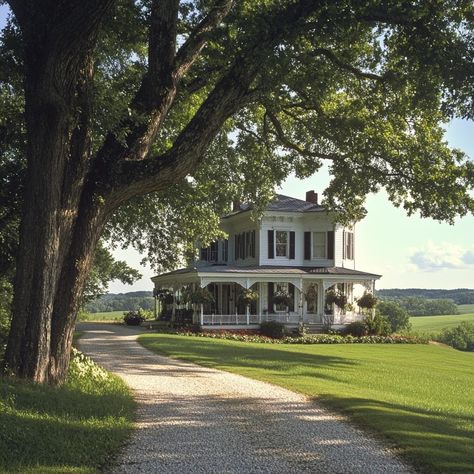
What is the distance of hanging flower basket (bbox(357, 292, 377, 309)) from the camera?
36562 mm

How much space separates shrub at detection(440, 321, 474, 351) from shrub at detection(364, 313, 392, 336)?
2068 centimetres

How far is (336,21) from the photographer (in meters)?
10.5

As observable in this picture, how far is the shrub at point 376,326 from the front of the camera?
3606cm

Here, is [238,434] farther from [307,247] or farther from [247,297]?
[307,247]

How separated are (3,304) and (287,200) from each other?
26074 millimetres

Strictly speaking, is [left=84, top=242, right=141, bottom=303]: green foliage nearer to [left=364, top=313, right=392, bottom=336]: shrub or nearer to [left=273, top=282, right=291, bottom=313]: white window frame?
[left=273, top=282, right=291, bottom=313]: white window frame

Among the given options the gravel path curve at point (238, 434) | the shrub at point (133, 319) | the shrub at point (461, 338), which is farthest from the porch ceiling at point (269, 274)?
the shrub at point (461, 338)

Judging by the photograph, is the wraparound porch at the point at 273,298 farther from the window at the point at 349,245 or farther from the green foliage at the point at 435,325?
the green foliage at the point at 435,325

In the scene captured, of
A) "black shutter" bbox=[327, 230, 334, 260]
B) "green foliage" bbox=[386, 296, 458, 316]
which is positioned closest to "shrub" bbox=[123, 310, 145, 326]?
"black shutter" bbox=[327, 230, 334, 260]

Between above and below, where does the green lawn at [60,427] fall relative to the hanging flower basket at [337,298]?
below

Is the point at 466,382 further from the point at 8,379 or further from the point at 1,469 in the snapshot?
the point at 1,469

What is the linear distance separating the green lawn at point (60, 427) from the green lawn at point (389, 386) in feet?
11.9

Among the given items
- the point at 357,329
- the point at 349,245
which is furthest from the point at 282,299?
the point at 349,245


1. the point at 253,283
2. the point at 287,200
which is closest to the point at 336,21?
the point at 253,283
